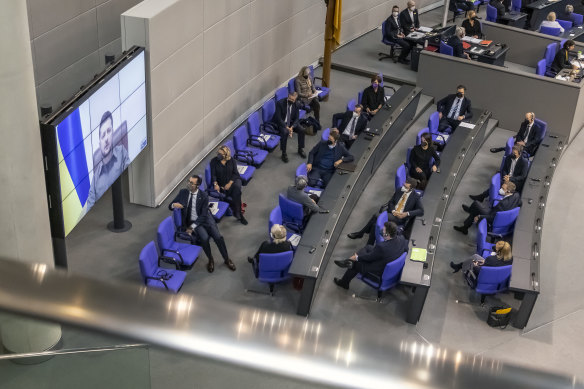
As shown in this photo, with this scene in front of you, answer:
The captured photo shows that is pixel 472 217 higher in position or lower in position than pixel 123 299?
lower

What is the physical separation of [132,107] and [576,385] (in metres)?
9.11

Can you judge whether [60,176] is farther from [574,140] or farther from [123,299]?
[574,140]

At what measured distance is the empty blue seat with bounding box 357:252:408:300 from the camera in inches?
362

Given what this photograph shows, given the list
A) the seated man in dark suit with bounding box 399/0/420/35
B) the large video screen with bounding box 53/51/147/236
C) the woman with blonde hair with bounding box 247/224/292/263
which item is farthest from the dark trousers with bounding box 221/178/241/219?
the seated man in dark suit with bounding box 399/0/420/35

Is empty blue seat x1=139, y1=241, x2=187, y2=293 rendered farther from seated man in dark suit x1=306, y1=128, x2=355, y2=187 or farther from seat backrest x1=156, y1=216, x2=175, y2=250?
seated man in dark suit x1=306, y1=128, x2=355, y2=187

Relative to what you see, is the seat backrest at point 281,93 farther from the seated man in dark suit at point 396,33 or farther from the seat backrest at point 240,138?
the seated man in dark suit at point 396,33

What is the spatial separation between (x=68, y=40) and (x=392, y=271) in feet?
19.4

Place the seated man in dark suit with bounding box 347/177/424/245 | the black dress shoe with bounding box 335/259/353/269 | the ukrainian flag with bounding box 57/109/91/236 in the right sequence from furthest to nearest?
the seated man in dark suit with bounding box 347/177/424/245
the black dress shoe with bounding box 335/259/353/269
the ukrainian flag with bounding box 57/109/91/236

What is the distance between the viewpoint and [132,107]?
950 centimetres

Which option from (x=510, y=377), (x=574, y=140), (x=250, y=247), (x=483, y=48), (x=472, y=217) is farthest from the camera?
(x=483, y=48)

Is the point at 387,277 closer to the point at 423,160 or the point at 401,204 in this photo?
the point at 401,204

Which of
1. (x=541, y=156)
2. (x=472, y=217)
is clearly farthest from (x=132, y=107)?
(x=541, y=156)

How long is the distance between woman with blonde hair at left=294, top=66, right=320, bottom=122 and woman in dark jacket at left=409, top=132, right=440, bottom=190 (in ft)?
8.13

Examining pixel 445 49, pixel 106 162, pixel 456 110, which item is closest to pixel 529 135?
pixel 456 110
